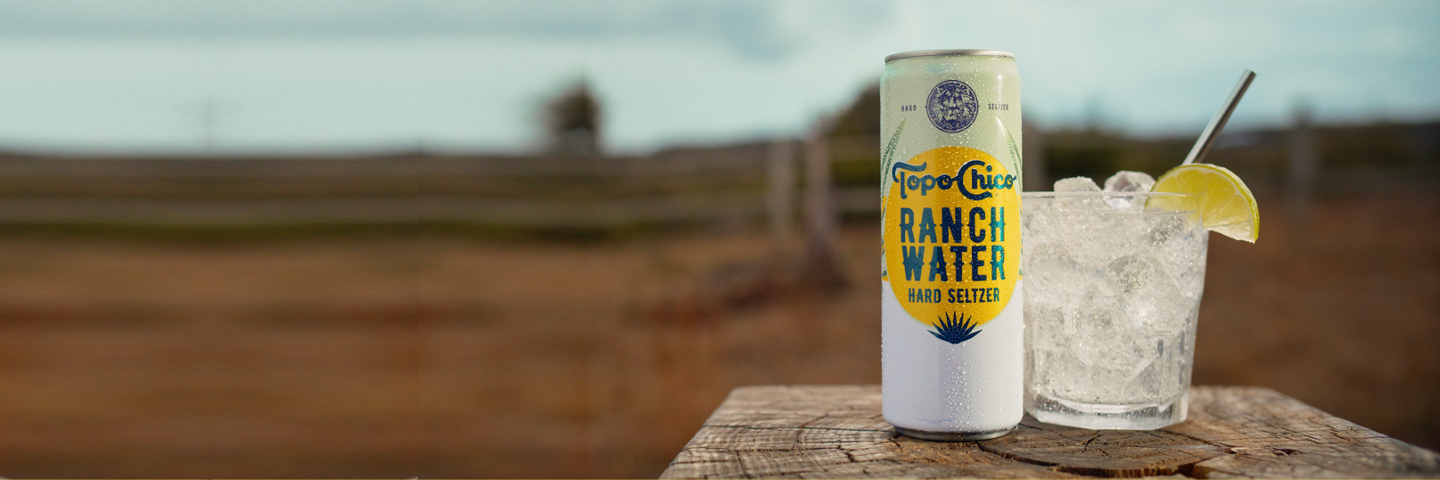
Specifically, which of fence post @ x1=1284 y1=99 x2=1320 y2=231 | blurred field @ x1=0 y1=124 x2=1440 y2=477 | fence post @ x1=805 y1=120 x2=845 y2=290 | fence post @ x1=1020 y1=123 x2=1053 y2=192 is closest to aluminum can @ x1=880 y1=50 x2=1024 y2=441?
blurred field @ x1=0 y1=124 x2=1440 y2=477

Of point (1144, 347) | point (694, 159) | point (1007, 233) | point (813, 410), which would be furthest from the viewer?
point (694, 159)

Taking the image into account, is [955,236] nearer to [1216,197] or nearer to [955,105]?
[955,105]

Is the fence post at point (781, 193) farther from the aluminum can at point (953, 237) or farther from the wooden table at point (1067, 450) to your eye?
the aluminum can at point (953, 237)

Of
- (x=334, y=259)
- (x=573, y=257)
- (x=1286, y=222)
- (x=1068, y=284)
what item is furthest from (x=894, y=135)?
(x=573, y=257)

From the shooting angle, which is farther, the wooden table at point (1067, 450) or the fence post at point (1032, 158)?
the fence post at point (1032, 158)

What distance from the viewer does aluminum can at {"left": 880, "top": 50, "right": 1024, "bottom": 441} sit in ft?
3.51

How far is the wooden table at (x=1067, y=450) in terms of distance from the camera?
0.99 metres

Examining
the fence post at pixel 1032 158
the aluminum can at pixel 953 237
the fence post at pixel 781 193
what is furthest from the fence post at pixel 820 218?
the aluminum can at pixel 953 237

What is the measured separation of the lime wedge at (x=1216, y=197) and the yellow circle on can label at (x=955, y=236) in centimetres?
30

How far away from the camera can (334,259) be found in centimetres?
361

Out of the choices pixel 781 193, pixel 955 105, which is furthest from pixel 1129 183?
pixel 781 193

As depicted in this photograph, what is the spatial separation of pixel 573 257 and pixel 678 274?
3338 mm

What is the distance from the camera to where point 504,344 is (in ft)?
28.9

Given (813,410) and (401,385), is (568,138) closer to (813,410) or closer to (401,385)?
(401,385)
